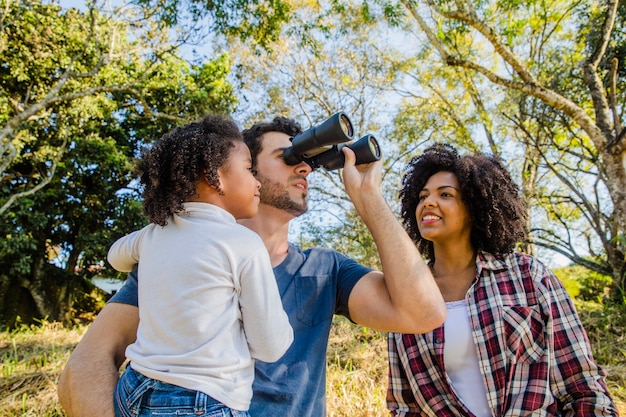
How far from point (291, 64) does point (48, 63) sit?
17.5 ft

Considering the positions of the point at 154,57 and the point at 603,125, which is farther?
the point at 154,57

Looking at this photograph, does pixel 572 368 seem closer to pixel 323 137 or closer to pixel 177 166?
pixel 323 137

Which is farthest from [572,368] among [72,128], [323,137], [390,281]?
[72,128]

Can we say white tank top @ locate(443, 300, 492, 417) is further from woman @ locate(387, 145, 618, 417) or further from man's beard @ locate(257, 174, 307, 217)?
man's beard @ locate(257, 174, 307, 217)

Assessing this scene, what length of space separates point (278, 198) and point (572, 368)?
118 centimetres

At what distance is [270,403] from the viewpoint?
1.26 meters

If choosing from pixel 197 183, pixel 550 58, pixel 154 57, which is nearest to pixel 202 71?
pixel 154 57

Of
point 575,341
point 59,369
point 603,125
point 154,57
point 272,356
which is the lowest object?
point 59,369

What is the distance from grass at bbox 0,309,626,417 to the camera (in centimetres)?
284

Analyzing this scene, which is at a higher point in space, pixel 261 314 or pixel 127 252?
pixel 127 252

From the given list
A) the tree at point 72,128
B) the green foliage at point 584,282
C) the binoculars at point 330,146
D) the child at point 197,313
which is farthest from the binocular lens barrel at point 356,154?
the green foliage at point 584,282

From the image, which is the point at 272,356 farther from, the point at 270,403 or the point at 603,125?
the point at 603,125

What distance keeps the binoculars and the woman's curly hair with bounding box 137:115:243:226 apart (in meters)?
0.32

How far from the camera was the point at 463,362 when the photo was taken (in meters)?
1.63
